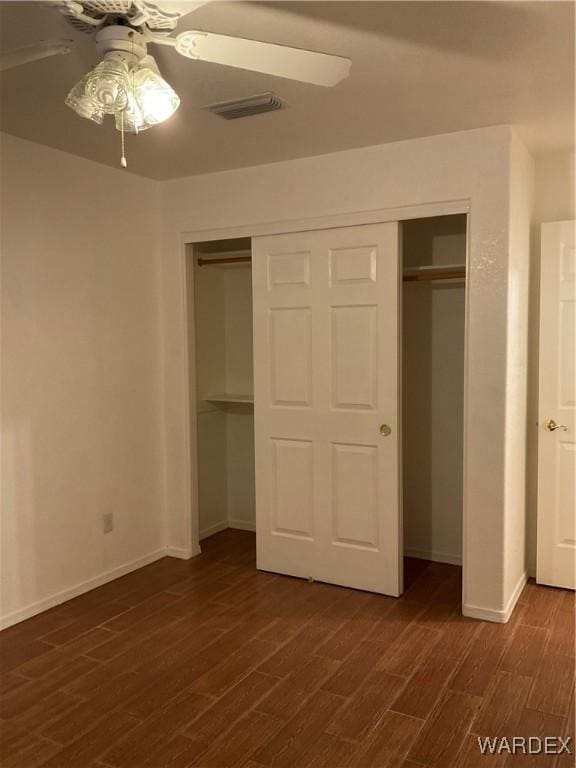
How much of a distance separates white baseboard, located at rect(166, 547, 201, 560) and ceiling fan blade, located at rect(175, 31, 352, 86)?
323 centimetres

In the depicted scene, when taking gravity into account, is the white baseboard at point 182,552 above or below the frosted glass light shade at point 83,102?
below

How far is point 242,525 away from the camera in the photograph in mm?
5020

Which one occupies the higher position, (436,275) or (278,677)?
(436,275)


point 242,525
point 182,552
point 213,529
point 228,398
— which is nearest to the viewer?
point 182,552

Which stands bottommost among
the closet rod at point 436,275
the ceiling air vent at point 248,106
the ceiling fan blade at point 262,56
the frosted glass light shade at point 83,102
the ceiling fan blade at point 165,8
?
the closet rod at point 436,275

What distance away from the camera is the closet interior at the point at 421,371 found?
4.12m

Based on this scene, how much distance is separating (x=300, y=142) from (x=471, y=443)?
1776mm

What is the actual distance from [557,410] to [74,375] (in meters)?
2.72

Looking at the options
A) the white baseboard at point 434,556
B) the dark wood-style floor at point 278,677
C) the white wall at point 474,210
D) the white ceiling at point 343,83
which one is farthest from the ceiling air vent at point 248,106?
the white baseboard at point 434,556

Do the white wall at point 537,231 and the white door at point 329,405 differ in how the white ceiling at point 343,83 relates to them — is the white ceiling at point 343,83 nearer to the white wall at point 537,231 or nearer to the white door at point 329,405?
the white wall at point 537,231

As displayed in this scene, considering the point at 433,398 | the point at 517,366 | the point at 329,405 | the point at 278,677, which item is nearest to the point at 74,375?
the point at 329,405

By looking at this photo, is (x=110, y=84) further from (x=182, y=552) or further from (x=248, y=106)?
(x=182, y=552)

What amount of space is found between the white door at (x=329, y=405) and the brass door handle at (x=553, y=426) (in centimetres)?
89

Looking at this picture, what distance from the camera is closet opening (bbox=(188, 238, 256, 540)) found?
476 centimetres
